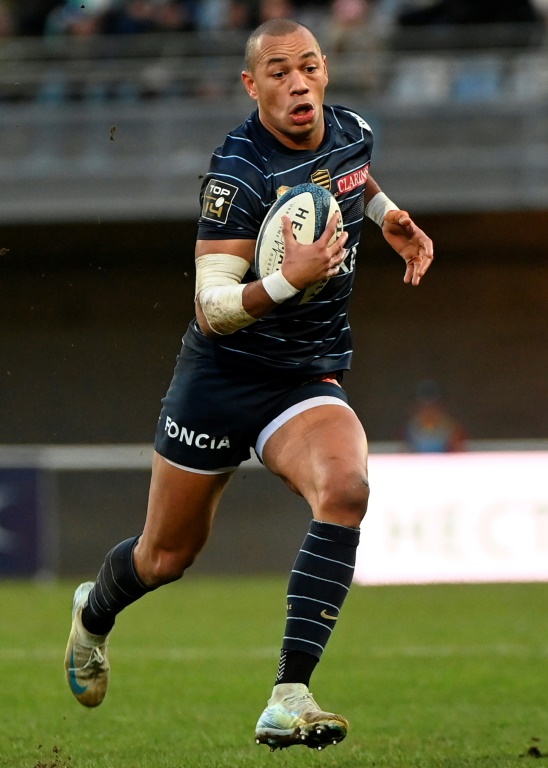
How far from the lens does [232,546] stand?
13.2 m

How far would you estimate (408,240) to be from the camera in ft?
16.6

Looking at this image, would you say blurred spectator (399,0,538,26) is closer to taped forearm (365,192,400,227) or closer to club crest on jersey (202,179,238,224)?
taped forearm (365,192,400,227)

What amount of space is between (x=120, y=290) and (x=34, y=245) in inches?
45.6

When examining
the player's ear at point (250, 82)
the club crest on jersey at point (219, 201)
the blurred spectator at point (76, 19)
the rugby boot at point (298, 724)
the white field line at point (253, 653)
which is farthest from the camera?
the blurred spectator at point (76, 19)

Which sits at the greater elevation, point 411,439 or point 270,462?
point 270,462

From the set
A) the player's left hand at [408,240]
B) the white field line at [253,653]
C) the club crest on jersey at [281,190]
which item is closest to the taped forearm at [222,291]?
the club crest on jersey at [281,190]

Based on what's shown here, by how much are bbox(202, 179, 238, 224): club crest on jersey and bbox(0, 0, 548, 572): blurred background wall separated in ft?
28.5

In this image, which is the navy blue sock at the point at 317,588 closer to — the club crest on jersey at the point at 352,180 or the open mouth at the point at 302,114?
the club crest on jersey at the point at 352,180

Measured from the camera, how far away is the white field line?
26.3 feet

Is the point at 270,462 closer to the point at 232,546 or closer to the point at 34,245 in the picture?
the point at 232,546

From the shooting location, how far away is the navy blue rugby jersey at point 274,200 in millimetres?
4488

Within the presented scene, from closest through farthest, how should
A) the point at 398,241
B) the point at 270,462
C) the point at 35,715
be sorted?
1. the point at 270,462
2. the point at 398,241
3. the point at 35,715

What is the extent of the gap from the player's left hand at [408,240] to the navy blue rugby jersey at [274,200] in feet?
0.57

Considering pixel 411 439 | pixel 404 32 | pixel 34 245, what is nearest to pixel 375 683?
pixel 411 439
